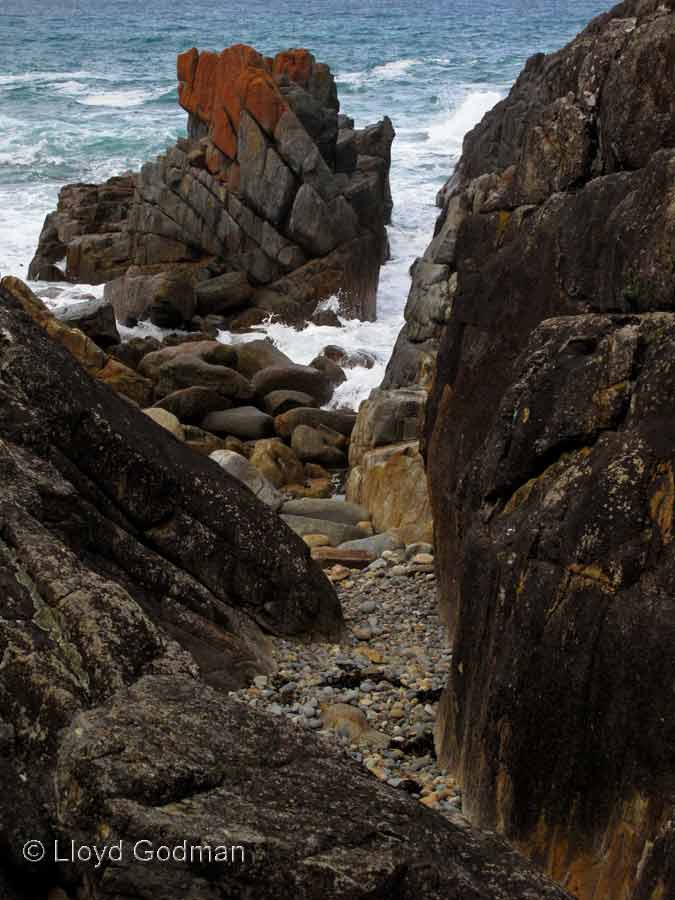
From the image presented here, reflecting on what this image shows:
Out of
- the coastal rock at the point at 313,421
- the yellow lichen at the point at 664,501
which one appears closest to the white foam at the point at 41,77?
the coastal rock at the point at 313,421

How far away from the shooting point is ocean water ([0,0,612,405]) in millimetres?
48000

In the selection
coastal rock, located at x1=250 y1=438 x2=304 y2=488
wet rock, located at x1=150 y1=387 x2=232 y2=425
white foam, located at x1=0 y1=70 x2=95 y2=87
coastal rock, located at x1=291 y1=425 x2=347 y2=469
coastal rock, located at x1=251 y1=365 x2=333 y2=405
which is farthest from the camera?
white foam, located at x1=0 y1=70 x2=95 y2=87

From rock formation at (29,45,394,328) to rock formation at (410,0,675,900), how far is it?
22821 mm

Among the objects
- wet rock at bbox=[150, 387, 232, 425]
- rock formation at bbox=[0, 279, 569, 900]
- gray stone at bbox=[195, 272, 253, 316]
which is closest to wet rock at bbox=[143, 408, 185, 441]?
wet rock at bbox=[150, 387, 232, 425]

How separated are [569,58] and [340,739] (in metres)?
9.74

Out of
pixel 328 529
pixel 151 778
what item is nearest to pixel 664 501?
pixel 151 778

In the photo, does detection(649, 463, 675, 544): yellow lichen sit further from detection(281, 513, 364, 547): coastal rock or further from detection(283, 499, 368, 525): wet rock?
detection(283, 499, 368, 525): wet rock

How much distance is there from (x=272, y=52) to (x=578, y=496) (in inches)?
3681

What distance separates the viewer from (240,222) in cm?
4078

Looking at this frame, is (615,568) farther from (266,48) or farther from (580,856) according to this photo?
(266,48)

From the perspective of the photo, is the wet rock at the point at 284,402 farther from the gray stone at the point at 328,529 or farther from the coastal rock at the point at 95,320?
the gray stone at the point at 328,529

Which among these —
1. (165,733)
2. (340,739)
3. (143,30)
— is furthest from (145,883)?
(143,30)

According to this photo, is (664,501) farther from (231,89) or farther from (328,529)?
(231,89)

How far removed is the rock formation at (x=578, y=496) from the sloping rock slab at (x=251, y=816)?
1.60 m
